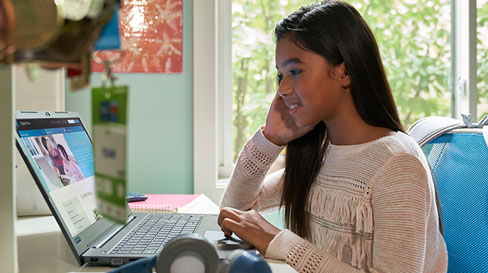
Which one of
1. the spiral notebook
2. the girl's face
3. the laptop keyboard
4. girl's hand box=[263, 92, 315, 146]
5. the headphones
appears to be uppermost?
the girl's face

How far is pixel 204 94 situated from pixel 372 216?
3.46 feet

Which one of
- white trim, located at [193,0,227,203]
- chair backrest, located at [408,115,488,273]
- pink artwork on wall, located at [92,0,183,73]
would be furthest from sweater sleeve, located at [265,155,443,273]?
pink artwork on wall, located at [92,0,183,73]

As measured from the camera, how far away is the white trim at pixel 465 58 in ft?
6.89

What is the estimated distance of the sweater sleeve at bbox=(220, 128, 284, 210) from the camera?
126 centimetres

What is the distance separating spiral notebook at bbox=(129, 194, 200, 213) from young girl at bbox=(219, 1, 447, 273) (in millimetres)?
155

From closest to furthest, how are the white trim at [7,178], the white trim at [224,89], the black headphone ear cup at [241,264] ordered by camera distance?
1. the black headphone ear cup at [241,264]
2. the white trim at [7,178]
3. the white trim at [224,89]

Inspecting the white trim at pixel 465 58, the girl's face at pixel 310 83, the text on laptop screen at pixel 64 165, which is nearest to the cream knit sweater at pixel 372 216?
the girl's face at pixel 310 83

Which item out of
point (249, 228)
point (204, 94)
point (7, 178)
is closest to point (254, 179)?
point (249, 228)

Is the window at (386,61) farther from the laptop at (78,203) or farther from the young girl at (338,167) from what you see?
the laptop at (78,203)

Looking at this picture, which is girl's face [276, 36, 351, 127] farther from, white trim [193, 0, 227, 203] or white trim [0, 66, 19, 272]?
white trim [193, 0, 227, 203]

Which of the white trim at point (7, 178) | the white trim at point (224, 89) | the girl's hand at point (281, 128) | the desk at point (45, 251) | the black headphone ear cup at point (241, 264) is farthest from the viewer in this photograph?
the white trim at point (224, 89)

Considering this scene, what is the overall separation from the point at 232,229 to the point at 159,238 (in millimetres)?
134

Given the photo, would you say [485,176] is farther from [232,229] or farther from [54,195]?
[54,195]

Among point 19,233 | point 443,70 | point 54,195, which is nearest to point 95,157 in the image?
point 54,195
